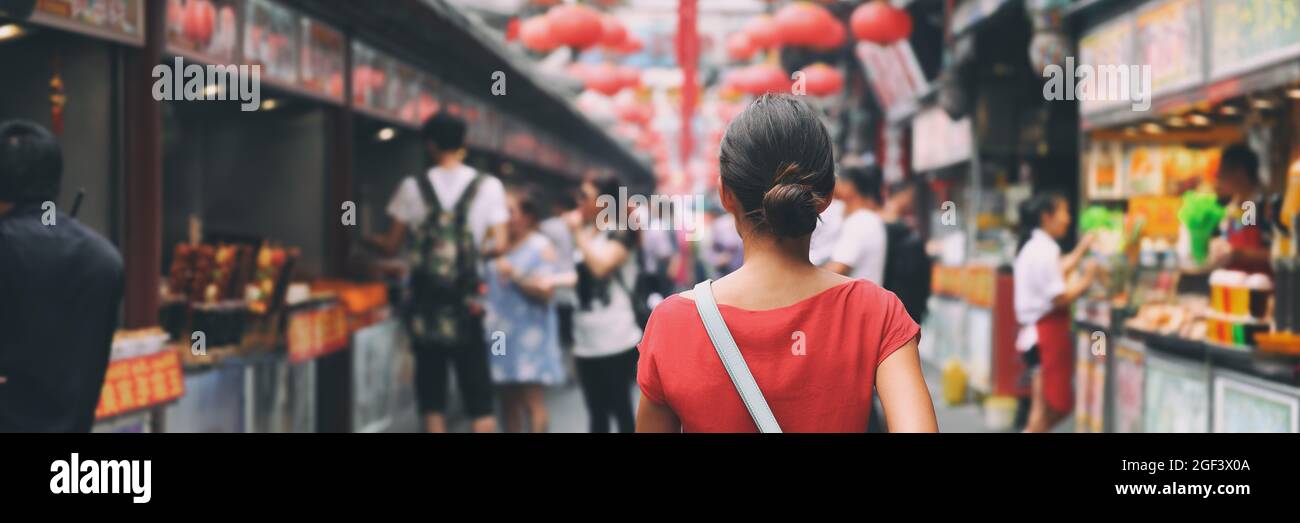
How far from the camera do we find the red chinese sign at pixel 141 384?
618 cm

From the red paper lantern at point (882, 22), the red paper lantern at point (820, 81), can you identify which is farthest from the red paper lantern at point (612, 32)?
the red paper lantern at point (820, 81)

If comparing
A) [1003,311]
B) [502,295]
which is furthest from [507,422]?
[1003,311]

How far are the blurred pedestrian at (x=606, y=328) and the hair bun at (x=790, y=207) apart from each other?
5.25m

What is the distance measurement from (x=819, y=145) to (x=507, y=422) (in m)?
→ 6.56

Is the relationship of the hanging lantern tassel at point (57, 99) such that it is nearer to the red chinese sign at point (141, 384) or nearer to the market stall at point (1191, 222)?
the red chinese sign at point (141, 384)

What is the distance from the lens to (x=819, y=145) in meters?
2.67

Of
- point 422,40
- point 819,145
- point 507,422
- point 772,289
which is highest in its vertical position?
point 422,40

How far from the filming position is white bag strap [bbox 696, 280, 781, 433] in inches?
102

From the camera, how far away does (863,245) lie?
7305 mm

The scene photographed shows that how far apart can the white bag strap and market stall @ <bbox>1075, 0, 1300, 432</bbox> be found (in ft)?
17.0

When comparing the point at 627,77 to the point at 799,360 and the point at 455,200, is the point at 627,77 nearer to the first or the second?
the point at 455,200

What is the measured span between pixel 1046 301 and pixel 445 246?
4338 millimetres
